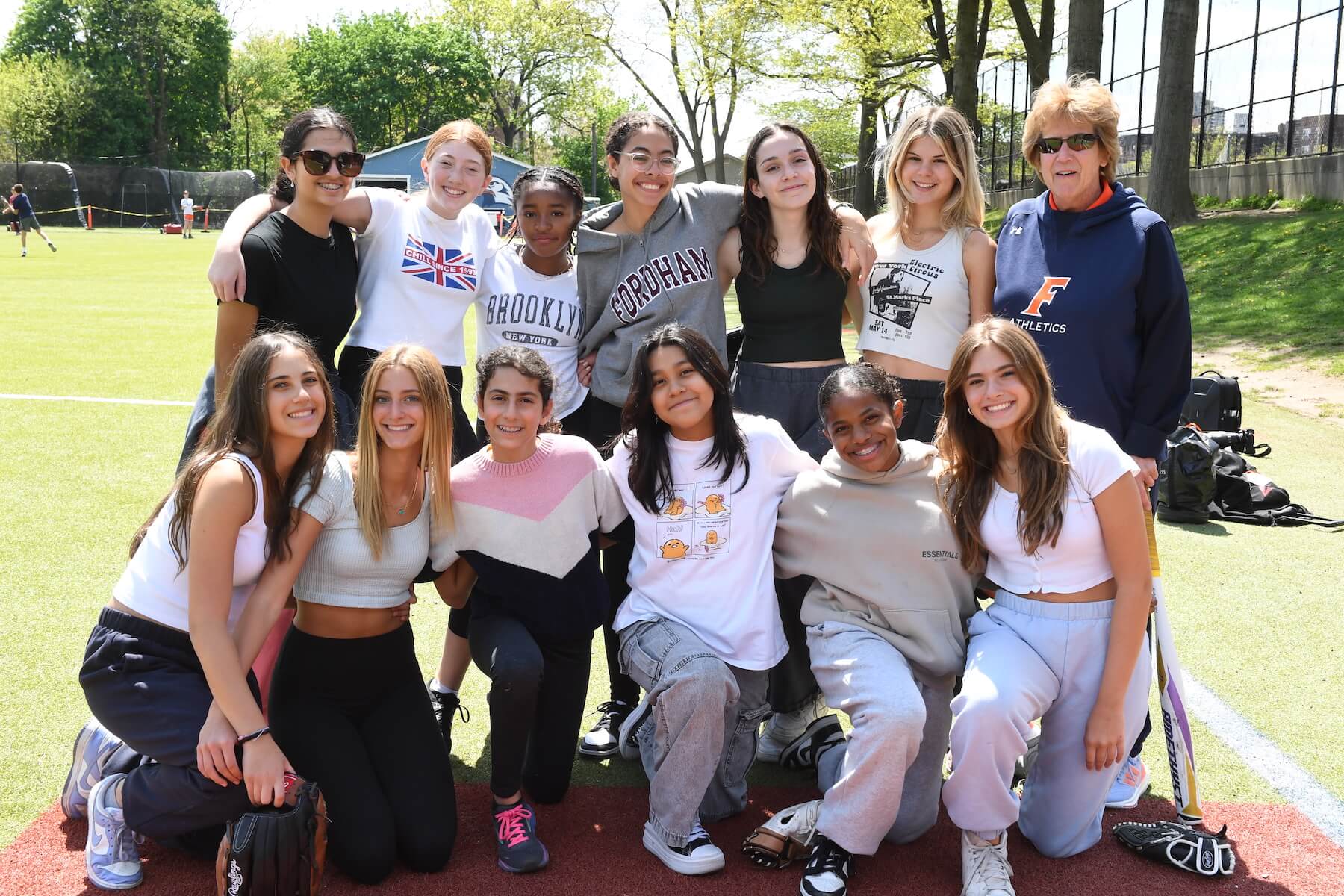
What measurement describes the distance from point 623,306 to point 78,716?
8.22 ft

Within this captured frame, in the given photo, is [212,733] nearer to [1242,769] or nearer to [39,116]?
[1242,769]

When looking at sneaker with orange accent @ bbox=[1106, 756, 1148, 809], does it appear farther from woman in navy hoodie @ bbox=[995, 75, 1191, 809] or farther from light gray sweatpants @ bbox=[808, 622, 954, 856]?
light gray sweatpants @ bbox=[808, 622, 954, 856]

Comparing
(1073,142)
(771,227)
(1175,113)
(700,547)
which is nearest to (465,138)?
(771,227)

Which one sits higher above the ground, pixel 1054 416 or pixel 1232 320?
pixel 1054 416

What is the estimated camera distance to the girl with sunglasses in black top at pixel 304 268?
389 centimetres

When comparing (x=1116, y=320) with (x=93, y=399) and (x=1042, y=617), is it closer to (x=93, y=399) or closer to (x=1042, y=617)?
(x=1042, y=617)

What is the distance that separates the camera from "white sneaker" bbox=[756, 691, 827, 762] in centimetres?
387

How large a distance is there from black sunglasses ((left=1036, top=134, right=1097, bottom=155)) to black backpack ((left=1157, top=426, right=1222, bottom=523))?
3529mm

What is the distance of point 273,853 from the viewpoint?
2.75m

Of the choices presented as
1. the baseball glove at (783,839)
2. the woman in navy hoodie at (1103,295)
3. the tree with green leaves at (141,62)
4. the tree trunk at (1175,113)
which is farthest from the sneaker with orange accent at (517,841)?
the tree with green leaves at (141,62)

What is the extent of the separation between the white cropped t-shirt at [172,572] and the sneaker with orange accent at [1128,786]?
279 centimetres

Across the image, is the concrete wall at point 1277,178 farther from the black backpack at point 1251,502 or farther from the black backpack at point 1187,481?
the black backpack at point 1187,481

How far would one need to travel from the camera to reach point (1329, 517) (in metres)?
6.63

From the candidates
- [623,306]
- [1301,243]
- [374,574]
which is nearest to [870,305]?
[623,306]
